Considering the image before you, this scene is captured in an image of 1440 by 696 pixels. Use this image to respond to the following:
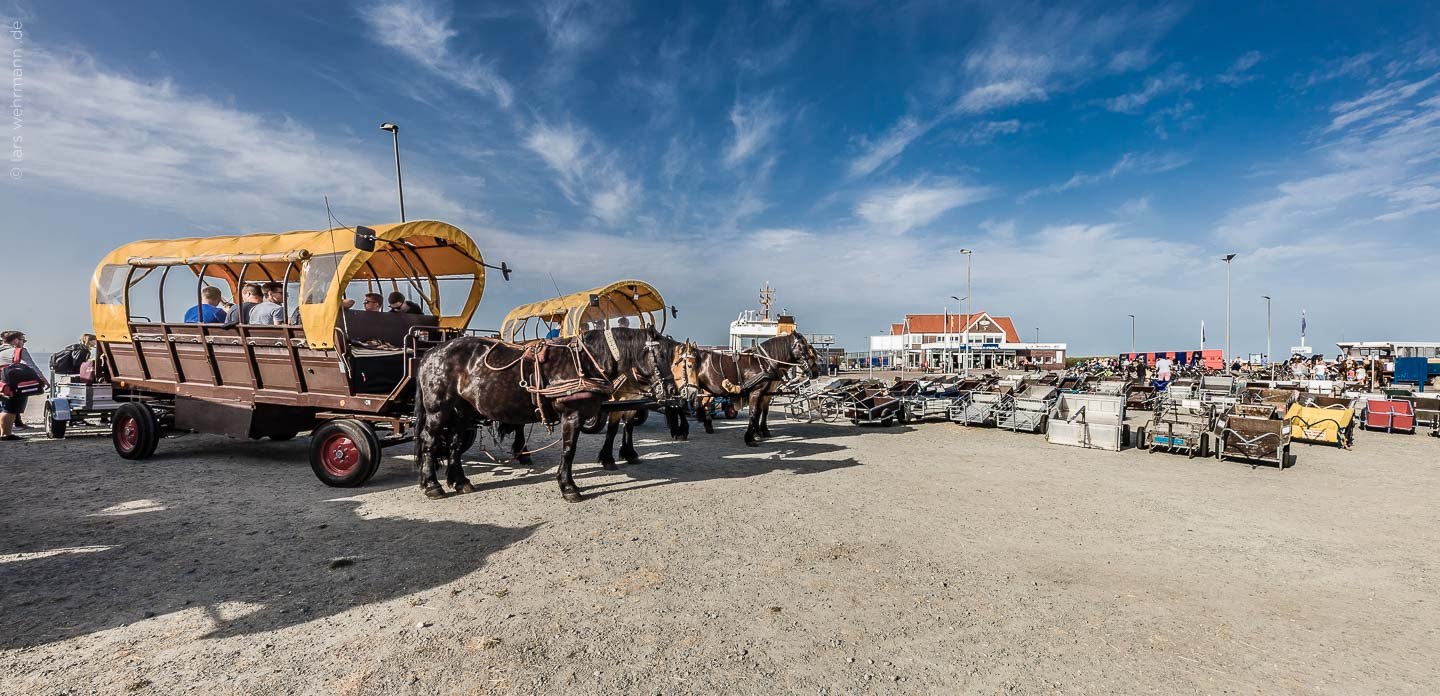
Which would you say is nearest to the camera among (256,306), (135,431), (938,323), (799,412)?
(256,306)

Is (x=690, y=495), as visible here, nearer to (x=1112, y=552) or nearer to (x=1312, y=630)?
(x=1112, y=552)

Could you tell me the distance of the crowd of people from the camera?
7.99 metres

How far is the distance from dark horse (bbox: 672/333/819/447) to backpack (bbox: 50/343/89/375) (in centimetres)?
1289

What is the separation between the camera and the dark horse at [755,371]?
35.5 feet

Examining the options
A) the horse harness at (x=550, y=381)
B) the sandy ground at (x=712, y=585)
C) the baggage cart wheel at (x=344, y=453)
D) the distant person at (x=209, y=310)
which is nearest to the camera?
the sandy ground at (x=712, y=585)

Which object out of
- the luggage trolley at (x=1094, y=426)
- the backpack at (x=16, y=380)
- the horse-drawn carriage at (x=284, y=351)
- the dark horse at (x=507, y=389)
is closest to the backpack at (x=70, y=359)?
A: the backpack at (x=16, y=380)

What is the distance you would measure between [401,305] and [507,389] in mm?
3992

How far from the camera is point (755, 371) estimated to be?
38.0 ft

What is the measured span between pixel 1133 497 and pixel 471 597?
7.87 metres

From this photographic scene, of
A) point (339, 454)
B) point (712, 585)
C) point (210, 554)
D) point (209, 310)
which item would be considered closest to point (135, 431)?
point (209, 310)

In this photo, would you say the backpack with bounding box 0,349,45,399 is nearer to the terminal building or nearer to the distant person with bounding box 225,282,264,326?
the distant person with bounding box 225,282,264,326

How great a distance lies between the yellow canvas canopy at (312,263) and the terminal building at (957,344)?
5848 centimetres

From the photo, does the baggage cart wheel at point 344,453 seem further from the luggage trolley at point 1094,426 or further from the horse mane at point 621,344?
the luggage trolley at point 1094,426

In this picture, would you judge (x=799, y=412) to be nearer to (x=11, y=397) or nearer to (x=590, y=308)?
(x=590, y=308)
